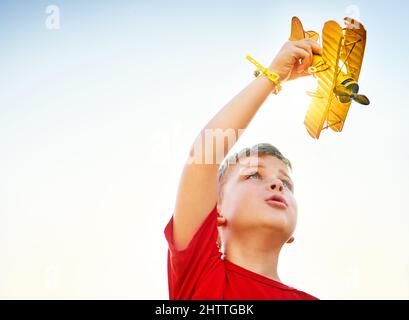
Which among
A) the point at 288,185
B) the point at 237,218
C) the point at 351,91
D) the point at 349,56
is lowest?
the point at 237,218

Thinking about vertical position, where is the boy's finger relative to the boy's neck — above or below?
above

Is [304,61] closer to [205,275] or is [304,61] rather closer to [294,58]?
[294,58]

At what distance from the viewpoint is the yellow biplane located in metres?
1.44

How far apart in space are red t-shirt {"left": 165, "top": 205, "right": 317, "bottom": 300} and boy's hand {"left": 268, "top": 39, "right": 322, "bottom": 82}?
41 centimetres

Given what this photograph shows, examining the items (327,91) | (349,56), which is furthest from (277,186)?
(349,56)

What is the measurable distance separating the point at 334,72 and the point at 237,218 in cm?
50

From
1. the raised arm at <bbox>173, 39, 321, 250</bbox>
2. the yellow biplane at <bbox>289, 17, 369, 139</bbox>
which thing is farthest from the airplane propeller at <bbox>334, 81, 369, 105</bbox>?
the raised arm at <bbox>173, 39, 321, 250</bbox>

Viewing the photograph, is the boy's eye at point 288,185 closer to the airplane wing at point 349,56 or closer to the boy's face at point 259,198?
the boy's face at point 259,198

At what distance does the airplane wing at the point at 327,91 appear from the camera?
4.72 feet

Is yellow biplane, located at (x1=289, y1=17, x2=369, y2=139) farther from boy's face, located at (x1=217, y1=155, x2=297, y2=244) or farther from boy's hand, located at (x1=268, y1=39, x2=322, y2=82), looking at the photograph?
boy's face, located at (x1=217, y1=155, x2=297, y2=244)

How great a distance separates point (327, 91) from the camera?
59.6 inches
